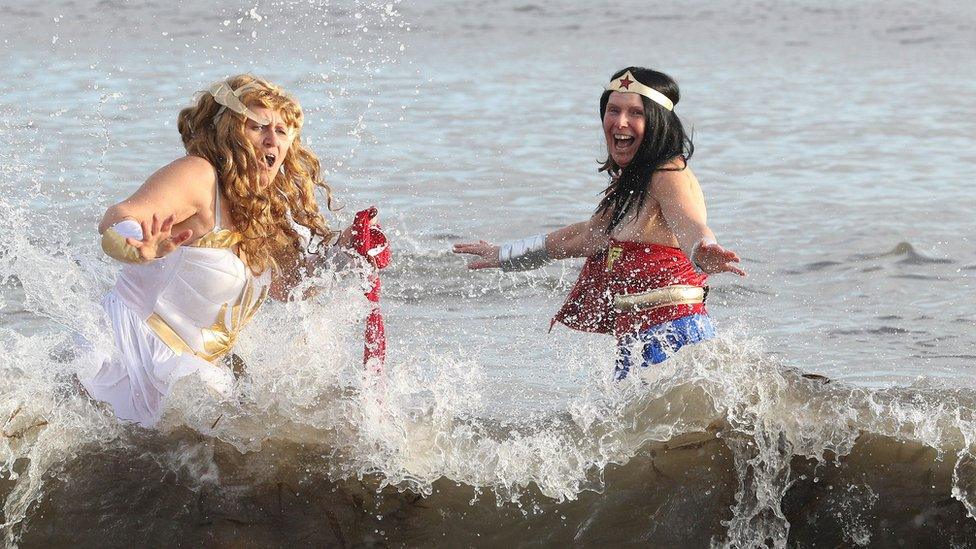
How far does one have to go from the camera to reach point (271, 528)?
15.2 feet

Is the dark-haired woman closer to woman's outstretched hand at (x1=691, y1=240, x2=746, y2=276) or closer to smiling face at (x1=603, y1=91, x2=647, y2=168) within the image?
smiling face at (x1=603, y1=91, x2=647, y2=168)

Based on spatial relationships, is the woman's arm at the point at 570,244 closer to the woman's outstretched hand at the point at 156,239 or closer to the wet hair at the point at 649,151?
the wet hair at the point at 649,151

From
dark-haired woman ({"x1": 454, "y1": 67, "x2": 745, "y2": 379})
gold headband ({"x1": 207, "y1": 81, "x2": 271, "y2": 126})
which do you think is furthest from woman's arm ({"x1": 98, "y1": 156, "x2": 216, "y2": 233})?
dark-haired woman ({"x1": 454, "y1": 67, "x2": 745, "y2": 379})

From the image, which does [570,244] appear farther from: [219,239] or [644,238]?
[219,239]

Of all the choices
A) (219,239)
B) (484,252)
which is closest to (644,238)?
(484,252)

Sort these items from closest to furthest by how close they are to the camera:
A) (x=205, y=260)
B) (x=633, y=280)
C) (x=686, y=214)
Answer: (x=205, y=260), (x=686, y=214), (x=633, y=280)

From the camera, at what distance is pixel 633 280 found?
4988 mm

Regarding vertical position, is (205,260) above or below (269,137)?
below

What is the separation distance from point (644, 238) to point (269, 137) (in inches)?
57.4

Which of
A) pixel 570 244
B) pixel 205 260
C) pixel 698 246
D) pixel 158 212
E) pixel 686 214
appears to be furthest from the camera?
pixel 570 244

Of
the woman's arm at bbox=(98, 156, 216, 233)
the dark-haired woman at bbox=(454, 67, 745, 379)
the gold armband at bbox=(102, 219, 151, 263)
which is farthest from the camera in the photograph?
the dark-haired woman at bbox=(454, 67, 745, 379)

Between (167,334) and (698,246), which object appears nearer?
(698,246)

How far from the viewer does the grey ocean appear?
15.3 feet

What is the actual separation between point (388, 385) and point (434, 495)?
1.56ft
